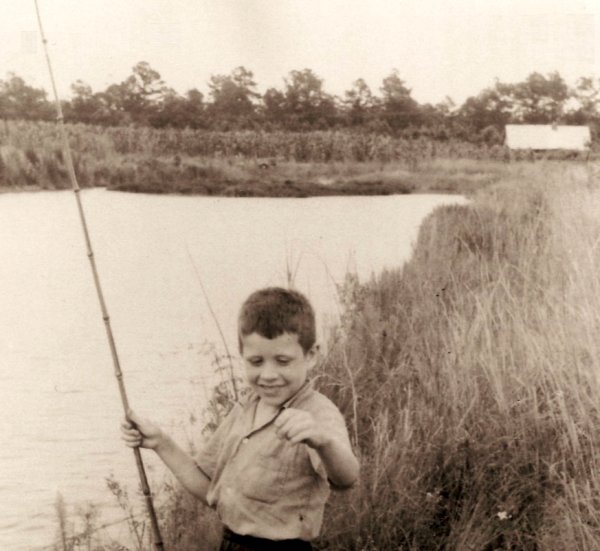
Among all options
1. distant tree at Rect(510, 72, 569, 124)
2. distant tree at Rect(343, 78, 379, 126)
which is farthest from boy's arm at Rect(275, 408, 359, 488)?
distant tree at Rect(510, 72, 569, 124)

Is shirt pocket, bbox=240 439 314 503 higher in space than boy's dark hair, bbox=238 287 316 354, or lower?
lower

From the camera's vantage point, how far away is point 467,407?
325 cm

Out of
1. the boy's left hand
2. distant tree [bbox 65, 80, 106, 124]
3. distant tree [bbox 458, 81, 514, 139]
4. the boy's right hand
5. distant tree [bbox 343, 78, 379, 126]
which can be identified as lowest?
the boy's right hand

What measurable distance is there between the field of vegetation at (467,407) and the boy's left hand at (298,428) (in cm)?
113

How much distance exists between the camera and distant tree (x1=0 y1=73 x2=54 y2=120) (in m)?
3.76

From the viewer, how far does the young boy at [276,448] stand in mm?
1908

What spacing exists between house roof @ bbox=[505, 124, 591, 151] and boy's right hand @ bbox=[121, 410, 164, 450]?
11.4ft

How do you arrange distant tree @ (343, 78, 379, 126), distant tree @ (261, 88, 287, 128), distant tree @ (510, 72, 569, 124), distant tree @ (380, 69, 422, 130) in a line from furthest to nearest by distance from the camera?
1. distant tree @ (510, 72, 569, 124)
2. distant tree @ (380, 69, 422, 130)
3. distant tree @ (343, 78, 379, 126)
4. distant tree @ (261, 88, 287, 128)

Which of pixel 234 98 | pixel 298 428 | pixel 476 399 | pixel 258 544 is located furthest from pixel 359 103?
pixel 298 428

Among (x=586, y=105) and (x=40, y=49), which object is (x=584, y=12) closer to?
(x=586, y=105)

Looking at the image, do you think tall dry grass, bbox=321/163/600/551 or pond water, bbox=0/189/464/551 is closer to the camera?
tall dry grass, bbox=321/163/600/551

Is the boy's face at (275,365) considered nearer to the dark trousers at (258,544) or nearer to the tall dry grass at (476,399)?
the dark trousers at (258,544)

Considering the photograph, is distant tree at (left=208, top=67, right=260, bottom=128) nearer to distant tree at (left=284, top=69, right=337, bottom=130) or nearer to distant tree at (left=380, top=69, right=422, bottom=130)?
distant tree at (left=284, top=69, right=337, bottom=130)

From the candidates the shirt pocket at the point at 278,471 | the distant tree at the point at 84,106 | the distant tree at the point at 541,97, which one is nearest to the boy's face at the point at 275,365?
the shirt pocket at the point at 278,471
